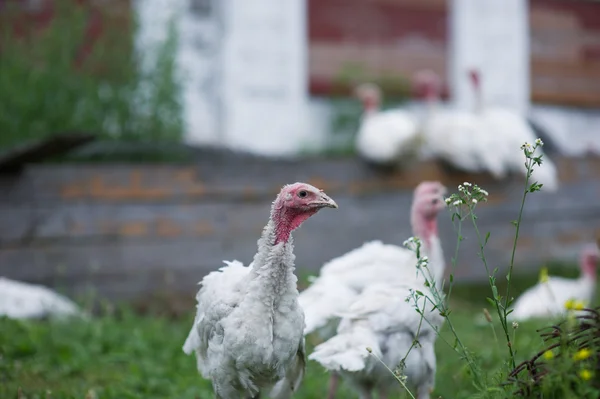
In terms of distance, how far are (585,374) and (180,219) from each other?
17.6 ft

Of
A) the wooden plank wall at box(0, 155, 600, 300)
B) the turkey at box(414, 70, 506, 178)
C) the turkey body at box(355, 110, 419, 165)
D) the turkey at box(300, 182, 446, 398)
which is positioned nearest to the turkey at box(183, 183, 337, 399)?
the turkey at box(300, 182, 446, 398)

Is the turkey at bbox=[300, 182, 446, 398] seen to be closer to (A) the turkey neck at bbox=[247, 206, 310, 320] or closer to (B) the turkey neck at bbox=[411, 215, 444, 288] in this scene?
(B) the turkey neck at bbox=[411, 215, 444, 288]

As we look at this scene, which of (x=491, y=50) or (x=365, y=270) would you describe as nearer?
(x=365, y=270)

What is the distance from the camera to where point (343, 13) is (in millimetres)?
11016

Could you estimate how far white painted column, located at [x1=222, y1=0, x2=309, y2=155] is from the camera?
1024 cm

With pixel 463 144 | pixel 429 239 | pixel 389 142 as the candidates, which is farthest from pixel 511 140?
pixel 429 239

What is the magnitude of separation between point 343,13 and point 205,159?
4.38 metres

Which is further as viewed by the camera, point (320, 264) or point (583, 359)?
point (320, 264)

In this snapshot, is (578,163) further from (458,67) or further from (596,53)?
(596,53)

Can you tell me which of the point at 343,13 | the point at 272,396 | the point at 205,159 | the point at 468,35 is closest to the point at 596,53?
the point at 468,35

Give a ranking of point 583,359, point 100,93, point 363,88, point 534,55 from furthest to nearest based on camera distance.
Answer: point 534,55 < point 363,88 < point 100,93 < point 583,359

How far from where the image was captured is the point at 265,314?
3227 mm

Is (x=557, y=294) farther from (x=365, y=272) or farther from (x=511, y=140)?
(x=365, y=272)

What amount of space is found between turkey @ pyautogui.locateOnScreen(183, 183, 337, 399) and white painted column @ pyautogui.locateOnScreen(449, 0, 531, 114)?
8384mm
